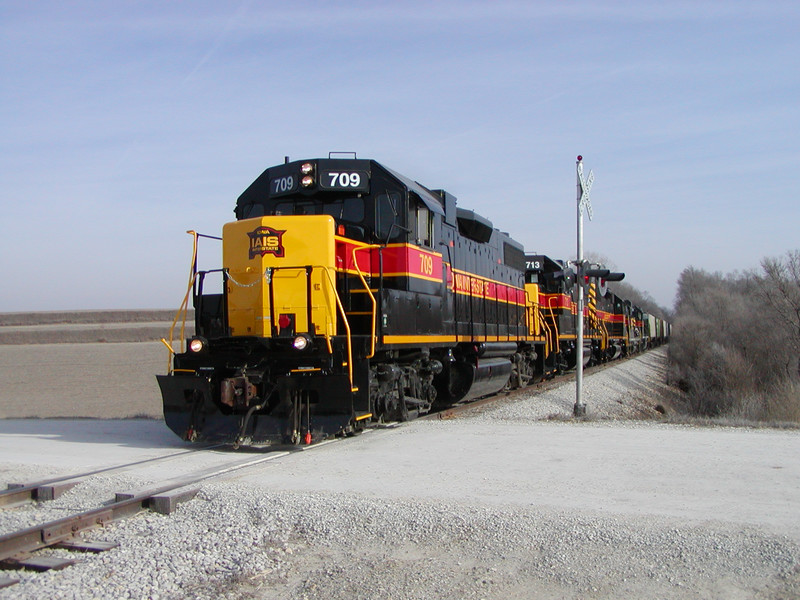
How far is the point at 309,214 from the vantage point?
945 centimetres

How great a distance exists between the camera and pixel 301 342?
7.88 metres

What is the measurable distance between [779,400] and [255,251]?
10596 mm

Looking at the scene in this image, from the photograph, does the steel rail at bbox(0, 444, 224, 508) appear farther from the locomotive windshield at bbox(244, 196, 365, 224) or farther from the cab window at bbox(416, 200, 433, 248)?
the cab window at bbox(416, 200, 433, 248)

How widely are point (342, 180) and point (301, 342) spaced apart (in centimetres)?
249

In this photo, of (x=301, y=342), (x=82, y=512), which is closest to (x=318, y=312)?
(x=301, y=342)

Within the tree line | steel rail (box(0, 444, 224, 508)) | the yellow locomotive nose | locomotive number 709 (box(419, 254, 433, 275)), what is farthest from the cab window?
the tree line

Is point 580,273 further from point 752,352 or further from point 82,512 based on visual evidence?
point 752,352

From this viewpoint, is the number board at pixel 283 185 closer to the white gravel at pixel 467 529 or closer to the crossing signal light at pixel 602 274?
the white gravel at pixel 467 529

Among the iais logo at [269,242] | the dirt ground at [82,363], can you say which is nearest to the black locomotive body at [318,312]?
the iais logo at [269,242]

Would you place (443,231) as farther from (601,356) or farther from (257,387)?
(601,356)

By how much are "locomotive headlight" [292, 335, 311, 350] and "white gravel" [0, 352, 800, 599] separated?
1202 mm

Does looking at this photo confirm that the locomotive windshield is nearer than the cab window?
Yes

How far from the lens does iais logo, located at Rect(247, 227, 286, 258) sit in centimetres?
860

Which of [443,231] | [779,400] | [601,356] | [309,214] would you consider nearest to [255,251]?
[309,214]
